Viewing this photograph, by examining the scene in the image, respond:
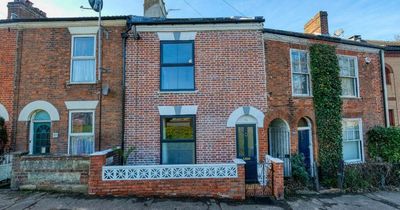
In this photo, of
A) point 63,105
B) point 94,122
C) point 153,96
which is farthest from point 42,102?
point 153,96

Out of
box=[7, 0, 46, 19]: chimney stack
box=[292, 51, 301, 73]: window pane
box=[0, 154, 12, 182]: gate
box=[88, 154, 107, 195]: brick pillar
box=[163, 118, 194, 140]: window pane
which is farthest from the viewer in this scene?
box=[292, 51, 301, 73]: window pane

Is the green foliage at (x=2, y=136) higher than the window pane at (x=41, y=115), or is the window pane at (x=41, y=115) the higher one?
the window pane at (x=41, y=115)

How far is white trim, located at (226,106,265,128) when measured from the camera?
9.30m

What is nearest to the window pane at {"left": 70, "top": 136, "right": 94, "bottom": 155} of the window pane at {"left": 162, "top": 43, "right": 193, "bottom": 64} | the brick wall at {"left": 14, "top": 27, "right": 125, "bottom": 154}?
the brick wall at {"left": 14, "top": 27, "right": 125, "bottom": 154}

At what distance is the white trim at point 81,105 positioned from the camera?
939 cm

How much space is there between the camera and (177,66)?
377 inches

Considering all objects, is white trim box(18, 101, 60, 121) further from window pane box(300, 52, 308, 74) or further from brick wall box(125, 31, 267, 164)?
window pane box(300, 52, 308, 74)

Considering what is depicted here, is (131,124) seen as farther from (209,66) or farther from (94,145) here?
(209,66)

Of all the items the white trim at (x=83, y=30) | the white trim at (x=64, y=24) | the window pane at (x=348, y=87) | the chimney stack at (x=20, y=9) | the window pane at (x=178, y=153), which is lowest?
the window pane at (x=178, y=153)

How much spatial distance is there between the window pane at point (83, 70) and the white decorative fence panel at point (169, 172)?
166 inches

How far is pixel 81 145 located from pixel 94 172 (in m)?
2.70

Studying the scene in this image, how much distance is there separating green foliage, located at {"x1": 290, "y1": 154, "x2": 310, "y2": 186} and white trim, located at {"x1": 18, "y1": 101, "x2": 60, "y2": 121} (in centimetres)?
959

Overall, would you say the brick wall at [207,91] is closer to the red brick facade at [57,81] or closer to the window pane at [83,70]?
the red brick facade at [57,81]

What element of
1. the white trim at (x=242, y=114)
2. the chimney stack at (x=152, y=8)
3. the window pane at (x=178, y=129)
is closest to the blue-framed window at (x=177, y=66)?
the window pane at (x=178, y=129)
